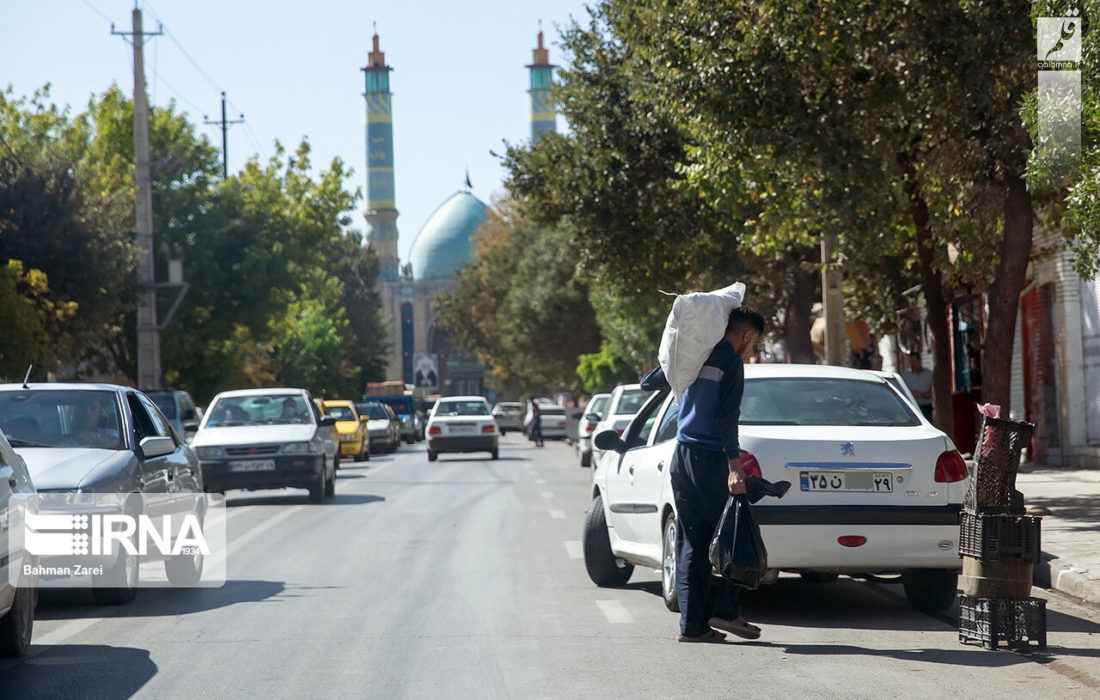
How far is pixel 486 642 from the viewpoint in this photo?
8.03 meters

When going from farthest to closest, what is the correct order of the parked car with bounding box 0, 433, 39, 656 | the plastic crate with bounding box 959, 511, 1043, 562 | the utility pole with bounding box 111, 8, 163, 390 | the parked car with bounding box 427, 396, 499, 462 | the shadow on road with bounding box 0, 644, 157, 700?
the parked car with bounding box 427, 396, 499, 462 → the utility pole with bounding box 111, 8, 163, 390 → the plastic crate with bounding box 959, 511, 1043, 562 → the parked car with bounding box 0, 433, 39, 656 → the shadow on road with bounding box 0, 644, 157, 700

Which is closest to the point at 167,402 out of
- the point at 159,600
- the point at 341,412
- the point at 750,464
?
the point at 341,412

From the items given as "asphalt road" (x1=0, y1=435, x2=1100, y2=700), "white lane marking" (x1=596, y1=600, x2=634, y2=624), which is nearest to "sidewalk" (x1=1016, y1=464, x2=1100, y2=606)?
"asphalt road" (x1=0, y1=435, x2=1100, y2=700)

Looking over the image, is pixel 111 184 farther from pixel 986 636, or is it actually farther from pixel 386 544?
pixel 986 636

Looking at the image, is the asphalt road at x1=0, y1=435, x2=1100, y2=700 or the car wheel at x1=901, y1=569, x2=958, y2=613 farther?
the car wheel at x1=901, y1=569, x2=958, y2=613

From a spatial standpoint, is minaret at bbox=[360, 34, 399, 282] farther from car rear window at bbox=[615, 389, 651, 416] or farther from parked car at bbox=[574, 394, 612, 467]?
car rear window at bbox=[615, 389, 651, 416]

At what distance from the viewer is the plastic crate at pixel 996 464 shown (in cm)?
767

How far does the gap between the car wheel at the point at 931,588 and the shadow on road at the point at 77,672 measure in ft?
14.4

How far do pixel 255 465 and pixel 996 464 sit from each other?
14.1m

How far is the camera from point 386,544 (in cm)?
1427

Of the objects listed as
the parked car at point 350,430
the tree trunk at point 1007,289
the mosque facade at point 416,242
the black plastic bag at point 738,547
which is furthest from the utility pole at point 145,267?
the mosque facade at point 416,242

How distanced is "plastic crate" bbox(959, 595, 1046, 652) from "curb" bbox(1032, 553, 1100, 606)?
7.62 ft

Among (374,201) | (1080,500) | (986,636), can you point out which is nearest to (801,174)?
(1080,500)

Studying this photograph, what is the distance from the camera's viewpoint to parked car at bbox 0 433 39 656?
23.0 ft
